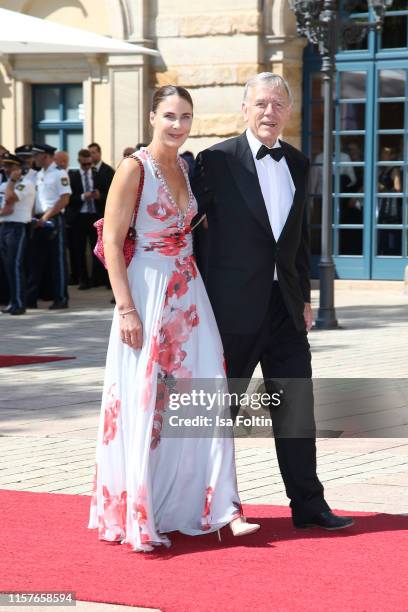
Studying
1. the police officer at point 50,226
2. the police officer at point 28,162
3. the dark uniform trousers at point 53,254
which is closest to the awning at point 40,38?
the police officer at point 28,162

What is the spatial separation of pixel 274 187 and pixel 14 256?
9.55 m

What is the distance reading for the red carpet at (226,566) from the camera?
14.9 feet

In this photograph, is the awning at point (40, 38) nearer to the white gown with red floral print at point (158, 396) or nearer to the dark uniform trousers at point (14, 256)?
the dark uniform trousers at point (14, 256)

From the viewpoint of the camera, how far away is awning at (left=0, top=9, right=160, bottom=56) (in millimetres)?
13055

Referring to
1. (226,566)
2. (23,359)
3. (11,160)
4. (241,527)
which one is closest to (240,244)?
Result: (241,527)

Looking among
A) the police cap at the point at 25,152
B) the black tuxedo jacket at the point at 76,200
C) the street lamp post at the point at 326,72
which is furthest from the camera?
the black tuxedo jacket at the point at 76,200

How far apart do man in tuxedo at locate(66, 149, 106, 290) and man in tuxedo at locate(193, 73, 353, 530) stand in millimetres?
12050

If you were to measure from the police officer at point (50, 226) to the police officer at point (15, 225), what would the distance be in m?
0.52

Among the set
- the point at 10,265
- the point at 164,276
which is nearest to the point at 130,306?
the point at 164,276

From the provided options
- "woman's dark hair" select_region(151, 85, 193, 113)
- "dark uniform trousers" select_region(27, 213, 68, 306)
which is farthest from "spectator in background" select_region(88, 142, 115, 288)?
"woman's dark hair" select_region(151, 85, 193, 113)

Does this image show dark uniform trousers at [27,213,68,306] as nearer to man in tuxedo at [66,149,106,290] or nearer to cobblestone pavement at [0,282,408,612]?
cobblestone pavement at [0,282,408,612]

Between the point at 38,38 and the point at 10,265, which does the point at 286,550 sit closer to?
the point at 38,38

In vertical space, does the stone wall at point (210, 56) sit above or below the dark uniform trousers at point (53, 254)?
above

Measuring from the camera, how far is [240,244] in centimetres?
554
